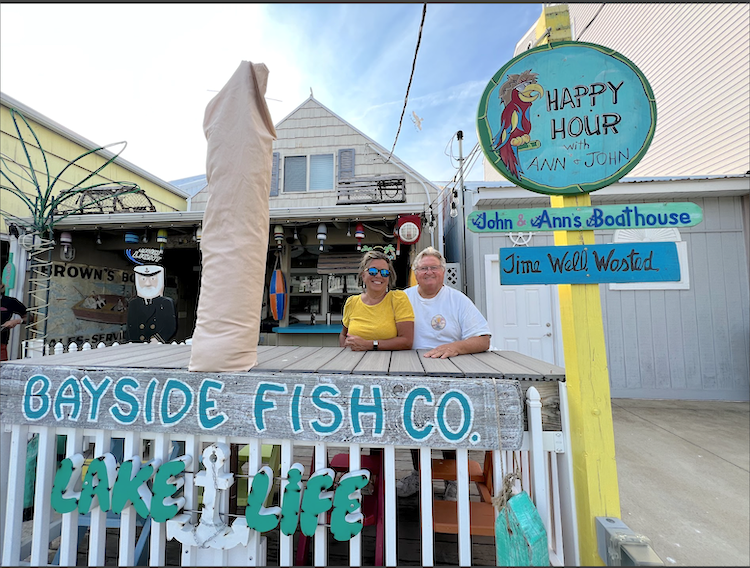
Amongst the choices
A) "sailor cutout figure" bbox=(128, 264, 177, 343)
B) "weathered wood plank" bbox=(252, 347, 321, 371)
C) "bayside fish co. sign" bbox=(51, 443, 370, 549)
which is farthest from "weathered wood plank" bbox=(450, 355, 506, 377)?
"sailor cutout figure" bbox=(128, 264, 177, 343)

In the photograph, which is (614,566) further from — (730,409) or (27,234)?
(27,234)

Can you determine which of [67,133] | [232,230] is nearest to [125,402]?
[232,230]

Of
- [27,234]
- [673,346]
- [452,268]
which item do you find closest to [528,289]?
[452,268]

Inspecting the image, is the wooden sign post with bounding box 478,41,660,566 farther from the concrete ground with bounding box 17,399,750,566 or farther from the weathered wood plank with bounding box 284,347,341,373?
the concrete ground with bounding box 17,399,750,566

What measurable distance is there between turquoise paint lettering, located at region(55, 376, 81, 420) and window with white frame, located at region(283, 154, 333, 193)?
6959 mm

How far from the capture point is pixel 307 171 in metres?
7.89

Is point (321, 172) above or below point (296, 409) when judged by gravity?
Result: above

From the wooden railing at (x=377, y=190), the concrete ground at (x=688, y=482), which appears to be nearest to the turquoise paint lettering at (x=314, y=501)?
the concrete ground at (x=688, y=482)

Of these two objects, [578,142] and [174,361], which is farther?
[174,361]

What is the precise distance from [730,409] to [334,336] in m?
5.89

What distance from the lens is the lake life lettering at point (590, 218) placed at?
49.1 inches

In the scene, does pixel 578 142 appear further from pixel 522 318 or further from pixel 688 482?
pixel 522 318

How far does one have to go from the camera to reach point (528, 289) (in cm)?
506

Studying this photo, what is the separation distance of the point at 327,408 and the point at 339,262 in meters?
4.97
